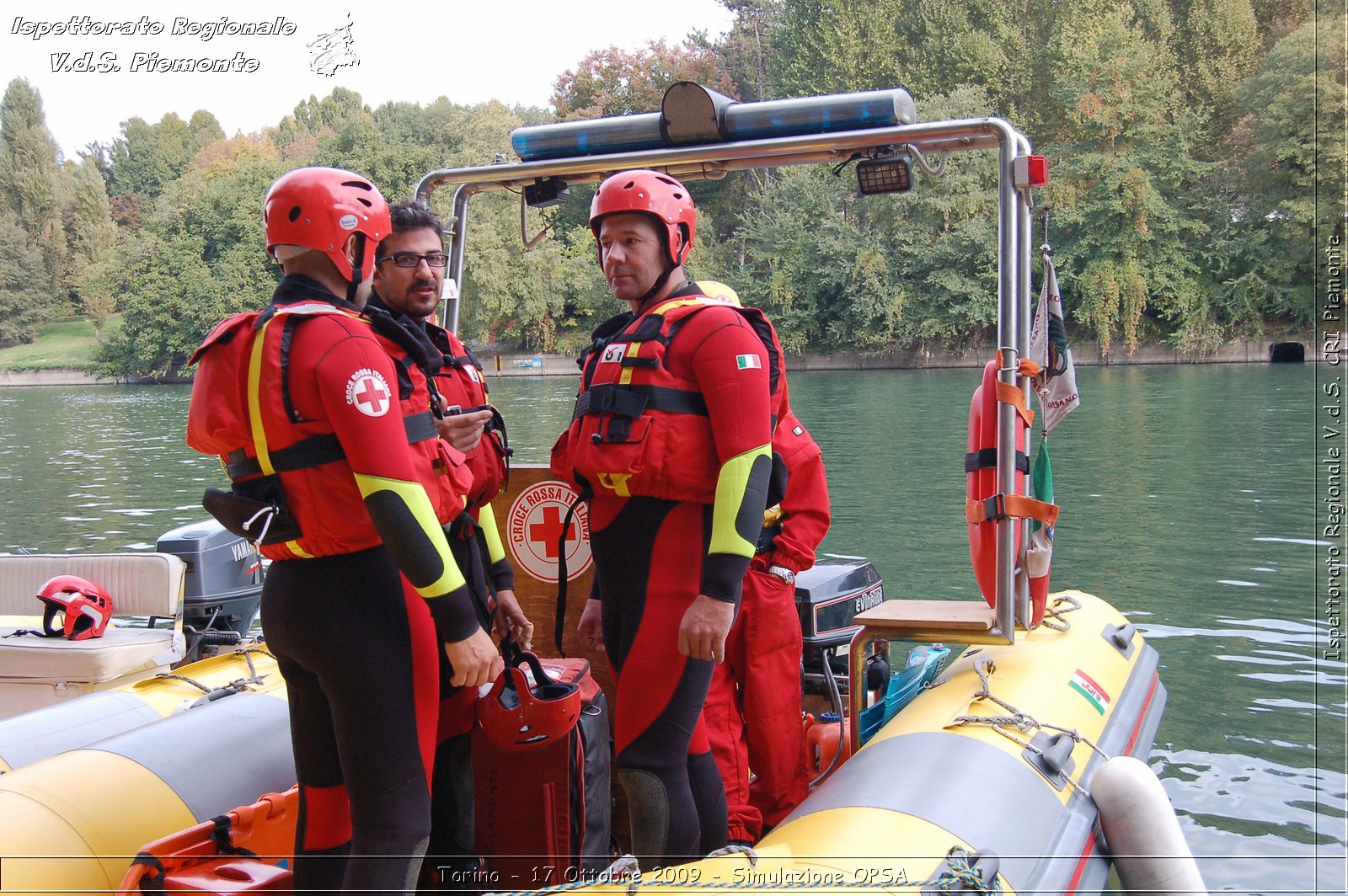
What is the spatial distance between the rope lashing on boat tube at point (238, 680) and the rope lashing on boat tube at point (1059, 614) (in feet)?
8.69

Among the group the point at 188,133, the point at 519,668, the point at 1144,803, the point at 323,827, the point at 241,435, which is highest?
the point at 188,133

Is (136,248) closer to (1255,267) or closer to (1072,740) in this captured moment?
(1255,267)

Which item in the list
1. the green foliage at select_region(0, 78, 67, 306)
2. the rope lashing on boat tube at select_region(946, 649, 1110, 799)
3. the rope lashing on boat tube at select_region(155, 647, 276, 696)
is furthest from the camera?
the green foliage at select_region(0, 78, 67, 306)

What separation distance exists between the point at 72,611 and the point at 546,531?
2176 millimetres

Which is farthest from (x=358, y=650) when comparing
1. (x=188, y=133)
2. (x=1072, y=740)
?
(x=188, y=133)

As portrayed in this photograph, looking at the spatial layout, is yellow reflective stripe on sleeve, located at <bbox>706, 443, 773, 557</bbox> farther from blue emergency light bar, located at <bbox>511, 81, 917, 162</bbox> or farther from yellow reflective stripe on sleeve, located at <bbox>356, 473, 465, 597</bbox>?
blue emergency light bar, located at <bbox>511, 81, 917, 162</bbox>

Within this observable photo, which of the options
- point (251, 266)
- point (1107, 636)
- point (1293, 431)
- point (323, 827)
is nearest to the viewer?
point (323, 827)

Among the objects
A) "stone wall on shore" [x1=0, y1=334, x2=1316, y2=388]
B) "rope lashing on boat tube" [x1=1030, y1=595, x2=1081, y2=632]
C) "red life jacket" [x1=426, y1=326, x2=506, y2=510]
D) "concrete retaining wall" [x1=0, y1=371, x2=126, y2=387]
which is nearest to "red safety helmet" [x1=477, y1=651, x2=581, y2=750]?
"red life jacket" [x1=426, y1=326, x2=506, y2=510]

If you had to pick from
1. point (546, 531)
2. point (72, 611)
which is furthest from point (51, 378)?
point (546, 531)

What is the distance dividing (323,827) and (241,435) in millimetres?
842

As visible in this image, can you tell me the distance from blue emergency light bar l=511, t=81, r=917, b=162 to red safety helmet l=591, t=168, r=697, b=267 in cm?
50

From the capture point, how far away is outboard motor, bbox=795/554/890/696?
12.8ft

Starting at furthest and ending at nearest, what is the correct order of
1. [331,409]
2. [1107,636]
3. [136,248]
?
[136,248], [1107,636], [331,409]

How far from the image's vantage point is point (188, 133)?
7012cm
